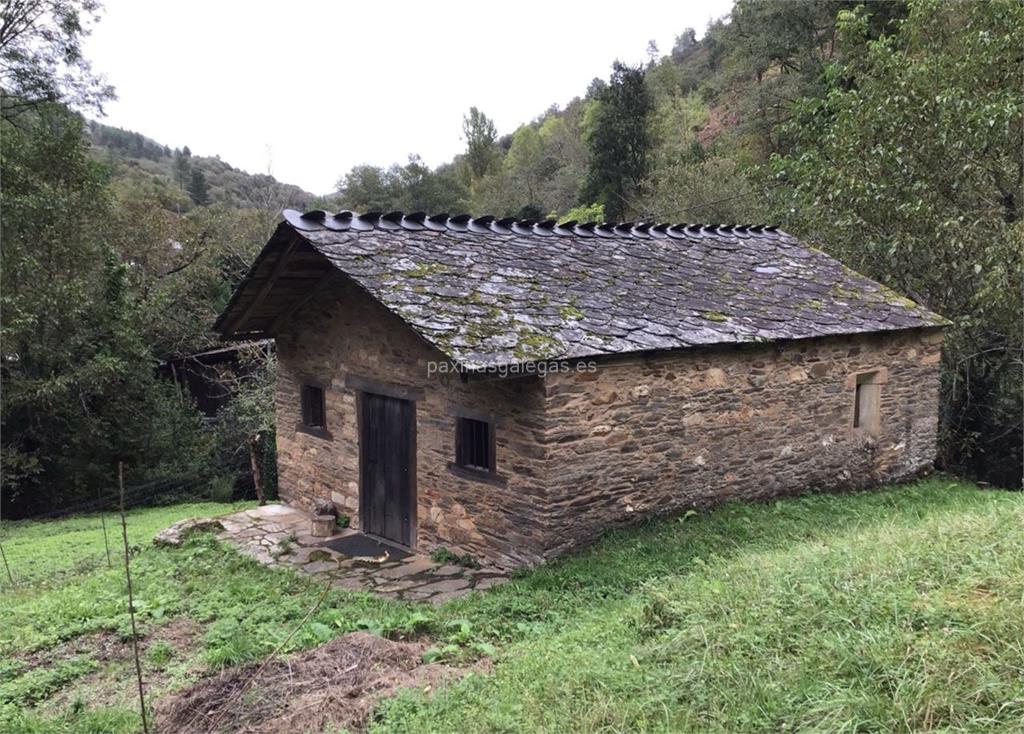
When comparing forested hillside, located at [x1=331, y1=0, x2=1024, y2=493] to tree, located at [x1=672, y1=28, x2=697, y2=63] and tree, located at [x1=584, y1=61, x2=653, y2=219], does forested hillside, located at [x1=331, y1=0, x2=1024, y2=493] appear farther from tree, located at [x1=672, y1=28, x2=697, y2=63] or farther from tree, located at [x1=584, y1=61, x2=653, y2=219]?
tree, located at [x1=672, y1=28, x2=697, y2=63]

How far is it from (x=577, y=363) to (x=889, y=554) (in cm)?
320

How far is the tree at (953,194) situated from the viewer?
452 inches

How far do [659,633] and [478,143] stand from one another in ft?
154

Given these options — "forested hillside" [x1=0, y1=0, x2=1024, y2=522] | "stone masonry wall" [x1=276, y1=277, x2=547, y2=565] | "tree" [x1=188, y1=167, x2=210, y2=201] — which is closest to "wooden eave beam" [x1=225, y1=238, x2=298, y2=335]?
"stone masonry wall" [x1=276, y1=277, x2=547, y2=565]

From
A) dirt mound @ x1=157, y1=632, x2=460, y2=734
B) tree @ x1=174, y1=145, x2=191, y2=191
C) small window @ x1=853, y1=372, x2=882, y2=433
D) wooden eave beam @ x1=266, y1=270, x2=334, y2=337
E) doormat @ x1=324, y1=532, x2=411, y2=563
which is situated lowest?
doormat @ x1=324, y1=532, x2=411, y2=563

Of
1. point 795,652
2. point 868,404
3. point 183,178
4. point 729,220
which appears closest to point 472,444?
point 795,652

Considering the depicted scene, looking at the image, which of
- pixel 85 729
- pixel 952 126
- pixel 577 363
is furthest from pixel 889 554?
pixel 952 126

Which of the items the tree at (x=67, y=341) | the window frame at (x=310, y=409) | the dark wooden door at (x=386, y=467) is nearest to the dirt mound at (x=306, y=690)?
the dark wooden door at (x=386, y=467)

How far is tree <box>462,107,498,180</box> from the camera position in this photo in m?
48.1

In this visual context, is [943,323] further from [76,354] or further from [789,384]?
[76,354]

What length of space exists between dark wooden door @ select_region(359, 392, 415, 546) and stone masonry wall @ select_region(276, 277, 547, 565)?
0.49 ft

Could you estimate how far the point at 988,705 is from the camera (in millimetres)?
2957

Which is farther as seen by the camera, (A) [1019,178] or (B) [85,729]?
(A) [1019,178]

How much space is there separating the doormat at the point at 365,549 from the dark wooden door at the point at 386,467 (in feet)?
0.52
